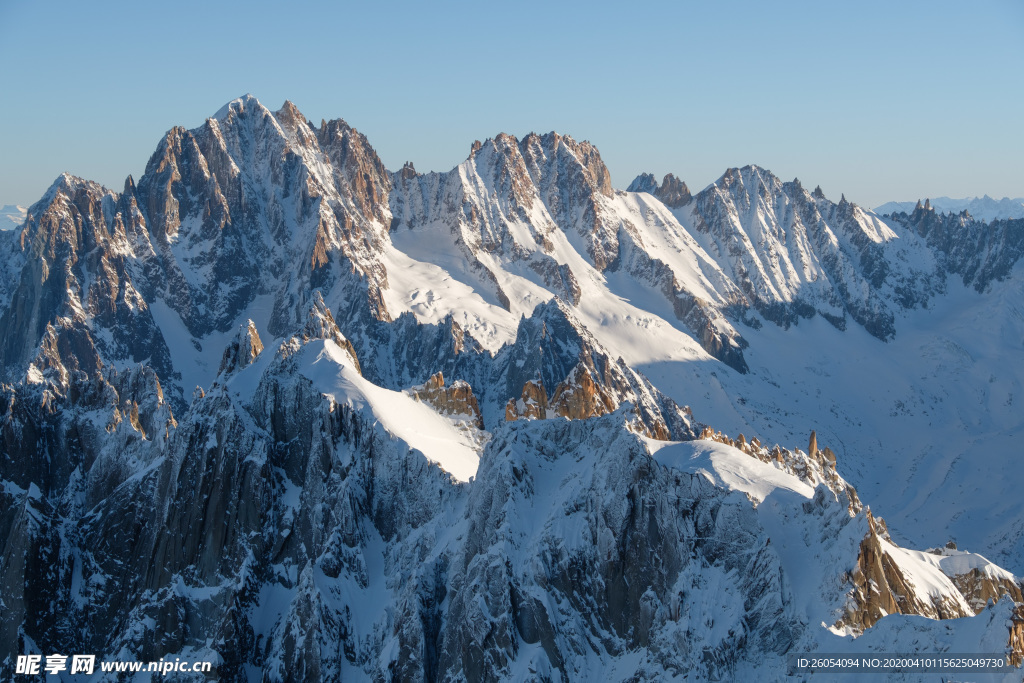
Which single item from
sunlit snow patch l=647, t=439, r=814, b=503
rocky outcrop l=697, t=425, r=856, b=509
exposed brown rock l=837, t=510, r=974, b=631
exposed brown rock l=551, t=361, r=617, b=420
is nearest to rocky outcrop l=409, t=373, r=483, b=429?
exposed brown rock l=551, t=361, r=617, b=420

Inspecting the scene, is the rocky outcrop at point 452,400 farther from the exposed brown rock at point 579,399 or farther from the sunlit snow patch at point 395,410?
the exposed brown rock at point 579,399

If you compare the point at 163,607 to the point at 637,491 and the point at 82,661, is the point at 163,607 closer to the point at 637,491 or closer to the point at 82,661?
the point at 82,661

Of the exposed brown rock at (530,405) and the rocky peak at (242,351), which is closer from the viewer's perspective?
the rocky peak at (242,351)

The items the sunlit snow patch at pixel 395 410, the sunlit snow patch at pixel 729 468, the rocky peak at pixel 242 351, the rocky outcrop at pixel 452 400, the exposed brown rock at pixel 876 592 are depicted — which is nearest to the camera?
the exposed brown rock at pixel 876 592

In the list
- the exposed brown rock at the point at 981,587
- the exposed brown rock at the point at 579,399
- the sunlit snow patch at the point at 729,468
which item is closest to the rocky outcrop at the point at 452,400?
the exposed brown rock at the point at 579,399

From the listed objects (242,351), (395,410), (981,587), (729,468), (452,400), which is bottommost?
(981,587)

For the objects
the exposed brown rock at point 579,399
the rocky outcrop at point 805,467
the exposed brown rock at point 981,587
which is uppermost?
the exposed brown rock at point 579,399

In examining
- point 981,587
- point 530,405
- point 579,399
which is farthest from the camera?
point 579,399

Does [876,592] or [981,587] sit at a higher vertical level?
[876,592]

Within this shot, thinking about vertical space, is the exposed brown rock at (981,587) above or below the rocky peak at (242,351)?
below

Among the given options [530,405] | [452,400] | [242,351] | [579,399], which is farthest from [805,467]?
[242,351]

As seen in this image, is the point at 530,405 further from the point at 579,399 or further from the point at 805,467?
the point at 805,467
